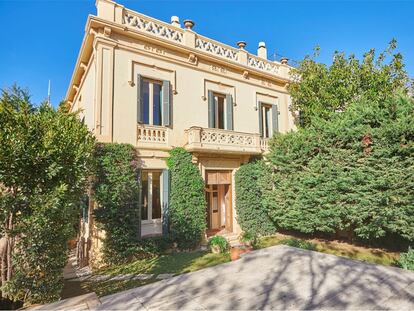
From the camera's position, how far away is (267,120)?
14.3m

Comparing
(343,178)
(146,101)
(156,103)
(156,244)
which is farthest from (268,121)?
(156,244)

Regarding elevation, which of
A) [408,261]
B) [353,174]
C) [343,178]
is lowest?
[408,261]

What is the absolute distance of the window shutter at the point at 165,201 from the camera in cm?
970

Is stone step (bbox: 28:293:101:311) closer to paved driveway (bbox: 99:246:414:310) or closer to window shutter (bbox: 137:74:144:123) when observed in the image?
paved driveway (bbox: 99:246:414:310)

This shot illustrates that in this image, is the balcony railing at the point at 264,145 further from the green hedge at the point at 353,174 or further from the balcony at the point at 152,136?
the balcony at the point at 152,136

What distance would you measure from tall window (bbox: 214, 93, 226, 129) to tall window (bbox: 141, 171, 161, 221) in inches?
165

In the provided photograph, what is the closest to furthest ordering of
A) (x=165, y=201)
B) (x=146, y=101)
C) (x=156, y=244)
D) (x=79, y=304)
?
→ (x=79, y=304)
(x=156, y=244)
(x=165, y=201)
(x=146, y=101)

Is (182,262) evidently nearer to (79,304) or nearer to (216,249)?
(216,249)

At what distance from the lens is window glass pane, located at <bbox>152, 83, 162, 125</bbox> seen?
10.5m

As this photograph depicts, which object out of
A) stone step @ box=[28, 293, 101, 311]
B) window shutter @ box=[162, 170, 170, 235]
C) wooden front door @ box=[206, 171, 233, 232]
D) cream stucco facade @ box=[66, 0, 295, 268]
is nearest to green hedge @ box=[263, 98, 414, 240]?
wooden front door @ box=[206, 171, 233, 232]

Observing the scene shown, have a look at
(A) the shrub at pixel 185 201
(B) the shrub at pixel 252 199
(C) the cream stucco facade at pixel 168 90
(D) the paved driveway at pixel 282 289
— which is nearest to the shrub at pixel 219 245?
(A) the shrub at pixel 185 201

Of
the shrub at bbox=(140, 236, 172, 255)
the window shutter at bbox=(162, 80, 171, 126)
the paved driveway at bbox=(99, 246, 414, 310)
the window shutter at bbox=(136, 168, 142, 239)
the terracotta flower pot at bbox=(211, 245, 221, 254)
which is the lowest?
the terracotta flower pot at bbox=(211, 245, 221, 254)

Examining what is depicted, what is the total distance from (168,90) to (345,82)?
365 inches

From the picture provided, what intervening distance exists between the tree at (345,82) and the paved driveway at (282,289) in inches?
365
